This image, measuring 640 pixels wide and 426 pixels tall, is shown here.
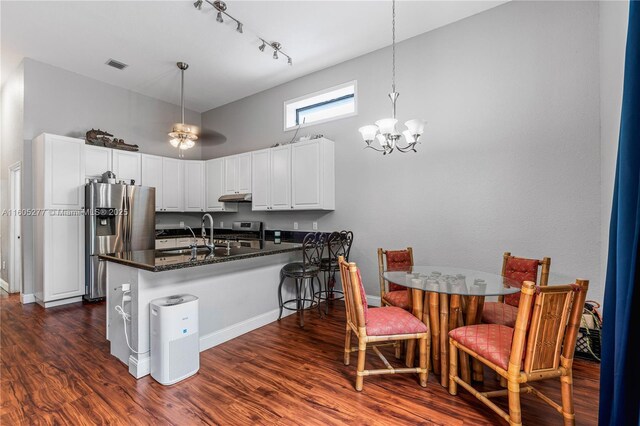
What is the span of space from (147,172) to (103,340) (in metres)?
3.18

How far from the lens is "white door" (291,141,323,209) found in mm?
4242

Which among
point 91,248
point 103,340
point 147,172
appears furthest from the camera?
point 147,172

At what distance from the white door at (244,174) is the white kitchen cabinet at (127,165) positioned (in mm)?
1723

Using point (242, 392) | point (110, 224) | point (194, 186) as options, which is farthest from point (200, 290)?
point (194, 186)

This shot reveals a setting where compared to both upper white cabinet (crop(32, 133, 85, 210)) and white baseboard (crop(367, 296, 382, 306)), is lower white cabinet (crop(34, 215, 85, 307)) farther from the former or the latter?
white baseboard (crop(367, 296, 382, 306))

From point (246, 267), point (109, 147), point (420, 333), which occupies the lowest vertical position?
point (420, 333)

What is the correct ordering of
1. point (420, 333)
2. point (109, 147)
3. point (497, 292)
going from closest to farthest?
point (497, 292), point (420, 333), point (109, 147)

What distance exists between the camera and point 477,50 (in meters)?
3.32

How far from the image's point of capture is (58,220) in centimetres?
412

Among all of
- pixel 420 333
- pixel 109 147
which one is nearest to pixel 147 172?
pixel 109 147

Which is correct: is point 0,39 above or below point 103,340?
above

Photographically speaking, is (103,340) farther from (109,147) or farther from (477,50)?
(477,50)

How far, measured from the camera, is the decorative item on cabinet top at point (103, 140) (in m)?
4.56

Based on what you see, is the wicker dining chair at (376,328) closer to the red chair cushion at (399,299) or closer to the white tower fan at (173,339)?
the red chair cushion at (399,299)
